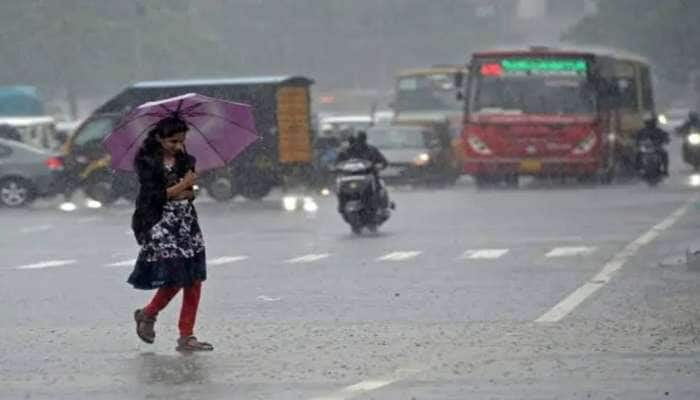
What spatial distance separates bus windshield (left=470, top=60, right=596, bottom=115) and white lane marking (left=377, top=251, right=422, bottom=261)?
72.9ft

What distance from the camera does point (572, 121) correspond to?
47.8 m

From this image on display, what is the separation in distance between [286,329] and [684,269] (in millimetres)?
6831

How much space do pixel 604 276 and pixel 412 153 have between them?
30.7m

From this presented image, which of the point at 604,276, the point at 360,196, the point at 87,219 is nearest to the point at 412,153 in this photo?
the point at 87,219

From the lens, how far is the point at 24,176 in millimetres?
45125

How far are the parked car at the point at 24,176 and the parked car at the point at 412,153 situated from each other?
8830 mm

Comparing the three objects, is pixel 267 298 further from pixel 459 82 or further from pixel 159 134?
pixel 459 82

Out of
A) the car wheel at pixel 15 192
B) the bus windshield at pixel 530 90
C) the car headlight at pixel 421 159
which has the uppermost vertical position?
the bus windshield at pixel 530 90

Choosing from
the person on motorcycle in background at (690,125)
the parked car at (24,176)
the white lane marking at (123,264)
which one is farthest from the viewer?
the person on motorcycle in background at (690,125)

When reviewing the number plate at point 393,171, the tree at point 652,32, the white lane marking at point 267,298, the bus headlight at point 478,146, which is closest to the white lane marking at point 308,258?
the white lane marking at point 267,298

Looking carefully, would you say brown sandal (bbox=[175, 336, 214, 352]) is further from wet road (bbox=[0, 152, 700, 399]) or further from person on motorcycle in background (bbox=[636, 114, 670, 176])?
person on motorcycle in background (bbox=[636, 114, 670, 176])

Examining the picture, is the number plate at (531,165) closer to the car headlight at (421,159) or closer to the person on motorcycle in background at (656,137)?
the person on motorcycle in background at (656,137)

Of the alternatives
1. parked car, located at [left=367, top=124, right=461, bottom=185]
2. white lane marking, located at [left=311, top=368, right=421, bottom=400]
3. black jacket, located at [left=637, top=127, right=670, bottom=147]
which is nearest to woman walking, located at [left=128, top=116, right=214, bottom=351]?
white lane marking, located at [left=311, top=368, right=421, bottom=400]

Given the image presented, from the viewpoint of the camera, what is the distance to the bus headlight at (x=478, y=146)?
157ft
